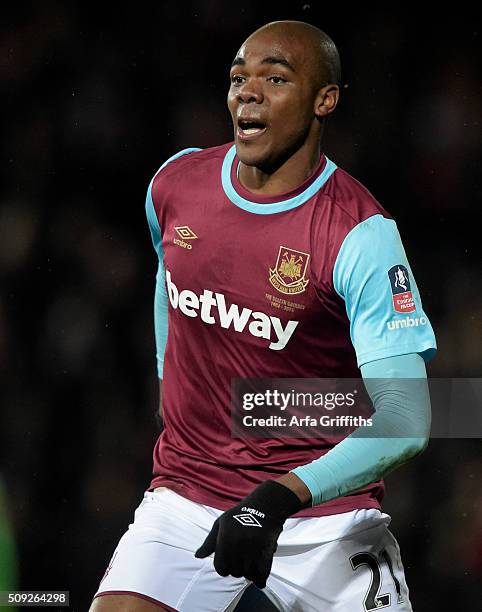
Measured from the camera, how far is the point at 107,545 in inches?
150

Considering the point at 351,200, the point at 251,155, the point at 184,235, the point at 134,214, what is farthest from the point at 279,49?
the point at 134,214

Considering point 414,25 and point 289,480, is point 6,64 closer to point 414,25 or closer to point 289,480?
point 414,25

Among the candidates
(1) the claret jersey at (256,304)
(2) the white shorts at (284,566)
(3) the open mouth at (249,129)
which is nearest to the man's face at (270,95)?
(3) the open mouth at (249,129)

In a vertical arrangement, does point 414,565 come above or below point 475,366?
below

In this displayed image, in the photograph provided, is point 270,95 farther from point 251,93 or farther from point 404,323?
point 404,323

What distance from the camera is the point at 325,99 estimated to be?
269cm

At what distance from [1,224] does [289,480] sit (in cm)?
195

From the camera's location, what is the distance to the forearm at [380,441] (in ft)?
7.60

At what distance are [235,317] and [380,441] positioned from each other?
47 cm

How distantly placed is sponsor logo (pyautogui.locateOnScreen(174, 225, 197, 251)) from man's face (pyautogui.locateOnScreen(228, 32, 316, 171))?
0.66ft

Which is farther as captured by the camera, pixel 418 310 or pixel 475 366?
pixel 475 366

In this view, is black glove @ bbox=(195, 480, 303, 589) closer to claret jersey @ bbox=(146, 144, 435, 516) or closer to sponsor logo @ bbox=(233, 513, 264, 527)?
sponsor logo @ bbox=(233, 513, 264, 527)

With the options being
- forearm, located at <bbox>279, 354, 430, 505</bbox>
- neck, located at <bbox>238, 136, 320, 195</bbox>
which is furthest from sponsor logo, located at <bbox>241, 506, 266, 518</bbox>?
neck, located at <bbox>238, 136, 320, 195</bbox>

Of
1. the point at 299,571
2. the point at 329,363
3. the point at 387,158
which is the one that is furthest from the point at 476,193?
the point at 299,571
